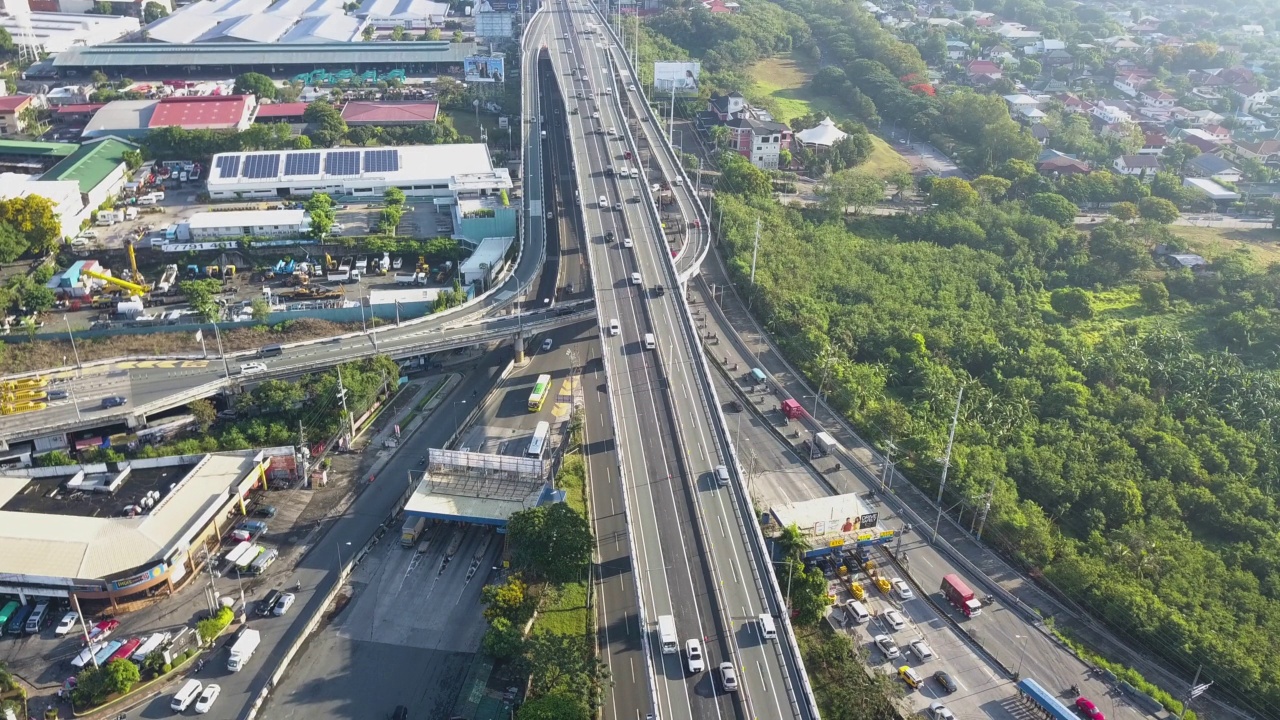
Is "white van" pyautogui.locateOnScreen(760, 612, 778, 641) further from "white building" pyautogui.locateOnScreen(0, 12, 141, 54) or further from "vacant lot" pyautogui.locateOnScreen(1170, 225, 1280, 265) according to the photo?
"white building" pyautogui.locateOnScreen(0, 12, 141, 54)

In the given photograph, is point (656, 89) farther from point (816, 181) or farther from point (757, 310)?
point (757, 310)

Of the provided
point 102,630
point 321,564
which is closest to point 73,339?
point 102,630

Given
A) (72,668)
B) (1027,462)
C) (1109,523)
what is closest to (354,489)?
(72,668)

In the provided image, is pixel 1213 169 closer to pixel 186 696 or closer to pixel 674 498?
pixel 674 498

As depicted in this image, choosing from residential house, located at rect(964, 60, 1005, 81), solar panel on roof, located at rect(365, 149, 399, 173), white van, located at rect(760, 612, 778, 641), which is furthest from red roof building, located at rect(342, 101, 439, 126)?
white van, located at rect(760, 612, 778, 641)

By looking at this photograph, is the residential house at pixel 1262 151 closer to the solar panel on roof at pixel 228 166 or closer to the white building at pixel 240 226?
the white building at pixel 240 226
